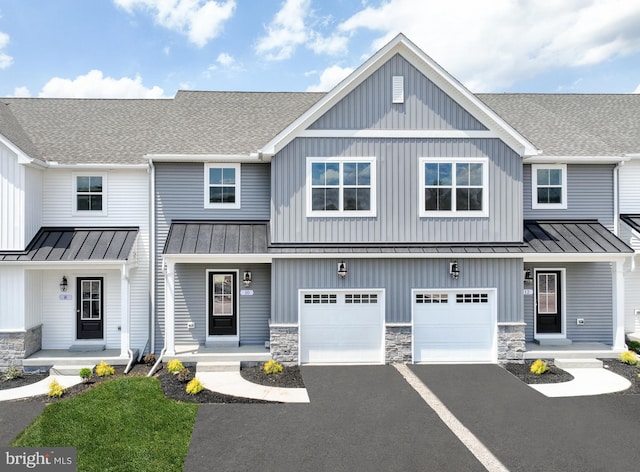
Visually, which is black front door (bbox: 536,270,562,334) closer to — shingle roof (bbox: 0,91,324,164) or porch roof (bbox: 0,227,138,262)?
shingle roof (bbox: 0,91,324,164)

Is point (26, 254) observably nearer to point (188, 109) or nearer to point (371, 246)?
point (188, 109)

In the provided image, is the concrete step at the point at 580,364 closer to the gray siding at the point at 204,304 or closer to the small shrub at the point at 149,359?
the gray siding at the point at 204,304

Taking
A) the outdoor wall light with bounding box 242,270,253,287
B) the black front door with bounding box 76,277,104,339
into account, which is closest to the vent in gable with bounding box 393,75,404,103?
the outdoor wall light with bounding box 242,270,253,287

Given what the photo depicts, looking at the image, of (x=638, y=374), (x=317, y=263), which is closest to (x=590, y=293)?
(x=638, y=374)

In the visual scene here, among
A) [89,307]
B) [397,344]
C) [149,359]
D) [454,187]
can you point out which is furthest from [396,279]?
[89,307]

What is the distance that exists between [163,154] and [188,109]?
3.83m

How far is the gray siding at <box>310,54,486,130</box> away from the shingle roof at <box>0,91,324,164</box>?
3084 mm

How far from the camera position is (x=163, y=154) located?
1259 centimetres

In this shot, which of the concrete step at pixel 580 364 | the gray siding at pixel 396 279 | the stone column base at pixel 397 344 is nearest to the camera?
the concrete step at pixel 580 364

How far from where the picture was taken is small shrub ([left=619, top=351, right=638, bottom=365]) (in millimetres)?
11867

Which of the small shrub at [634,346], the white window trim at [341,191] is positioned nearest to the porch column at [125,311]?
the white window trim at [341,191]

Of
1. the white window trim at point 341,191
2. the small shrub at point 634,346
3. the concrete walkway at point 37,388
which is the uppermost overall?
the white window trim at point 341,191

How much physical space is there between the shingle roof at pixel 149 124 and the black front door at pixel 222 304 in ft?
12.7

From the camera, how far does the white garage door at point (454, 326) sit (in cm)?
1220
